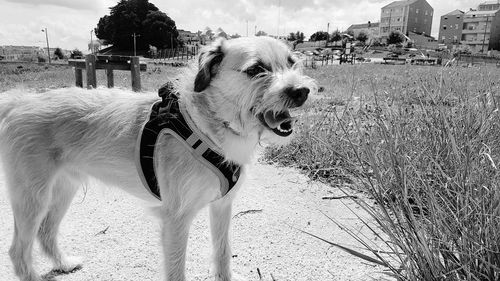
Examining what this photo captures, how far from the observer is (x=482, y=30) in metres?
107

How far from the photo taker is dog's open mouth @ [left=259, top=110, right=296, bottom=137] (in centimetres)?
254

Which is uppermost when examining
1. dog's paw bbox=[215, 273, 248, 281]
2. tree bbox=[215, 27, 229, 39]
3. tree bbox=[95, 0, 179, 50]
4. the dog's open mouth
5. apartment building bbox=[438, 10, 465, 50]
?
apartment building bbox=[438, 10, 465, 50]

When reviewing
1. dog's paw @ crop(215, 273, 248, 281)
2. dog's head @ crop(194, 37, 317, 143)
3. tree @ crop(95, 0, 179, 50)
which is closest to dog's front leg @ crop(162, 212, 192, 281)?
dog's paw @ crop(215, 273, 248, 281)

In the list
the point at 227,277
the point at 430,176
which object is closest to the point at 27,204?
the point at 227,277

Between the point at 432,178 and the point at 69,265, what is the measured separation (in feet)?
9.95

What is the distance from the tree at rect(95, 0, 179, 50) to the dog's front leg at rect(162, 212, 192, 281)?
266 feet

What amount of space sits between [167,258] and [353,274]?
139 centimetres

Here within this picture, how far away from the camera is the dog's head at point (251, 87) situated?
249 cm

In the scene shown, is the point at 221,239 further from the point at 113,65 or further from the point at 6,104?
the point at 113,65

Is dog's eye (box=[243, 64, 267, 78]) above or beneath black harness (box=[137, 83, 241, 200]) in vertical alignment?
above

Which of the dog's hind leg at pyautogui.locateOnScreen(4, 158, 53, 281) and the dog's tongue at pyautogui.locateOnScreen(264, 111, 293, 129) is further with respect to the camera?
the dog's hind leg at pyautogui.locateOnScreen(4, 158, 53, 281)

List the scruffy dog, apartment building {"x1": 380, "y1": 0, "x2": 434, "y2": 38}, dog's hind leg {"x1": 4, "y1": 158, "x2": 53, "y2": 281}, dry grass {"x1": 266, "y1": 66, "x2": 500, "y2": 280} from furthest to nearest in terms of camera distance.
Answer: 1. apartment building {"x1": 380, "y1": 0, "x2": 434, "y2": 38}
2. dog's hind leg {"x1": 4, "y1": 158, "x2": 53, "y2": 281}
3. the scruffy dog
4. dry grass {"x1": 266, "y1": 66, "x2": 500, "y2": 280}

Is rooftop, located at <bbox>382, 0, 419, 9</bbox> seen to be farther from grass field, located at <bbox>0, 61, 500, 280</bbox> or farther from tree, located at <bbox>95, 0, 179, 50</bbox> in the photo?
grass field, located at <bbox>0, 61, 500, 280</bbox>

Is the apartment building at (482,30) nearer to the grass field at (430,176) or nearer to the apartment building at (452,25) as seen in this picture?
the apartment building at (452,25)
